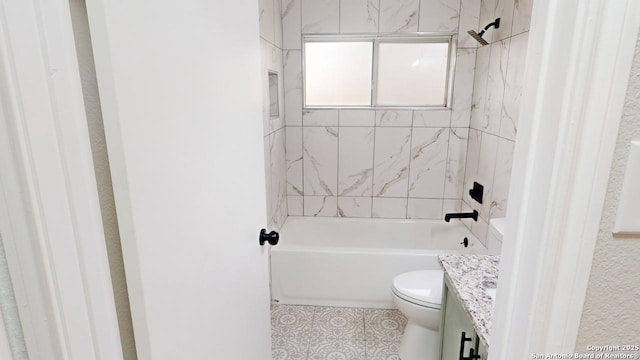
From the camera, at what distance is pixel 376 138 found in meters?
3.04

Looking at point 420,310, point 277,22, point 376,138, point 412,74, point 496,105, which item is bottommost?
point 420,310

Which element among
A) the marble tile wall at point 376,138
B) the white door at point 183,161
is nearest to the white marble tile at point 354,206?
the marble tile wall at point 376,138

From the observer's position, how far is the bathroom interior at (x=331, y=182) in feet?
1.95

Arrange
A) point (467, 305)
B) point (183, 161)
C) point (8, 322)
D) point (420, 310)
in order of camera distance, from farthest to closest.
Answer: point (420, 310) → point (467, 305) → point (183, 161) → point (8, 322)

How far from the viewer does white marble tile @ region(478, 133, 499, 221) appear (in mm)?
2508

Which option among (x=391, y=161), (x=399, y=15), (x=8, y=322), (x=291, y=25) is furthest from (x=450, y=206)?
(x=8, y=322)

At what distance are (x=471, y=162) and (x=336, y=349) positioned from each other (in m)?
1.73

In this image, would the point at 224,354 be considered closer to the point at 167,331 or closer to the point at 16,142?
the point at 167,331

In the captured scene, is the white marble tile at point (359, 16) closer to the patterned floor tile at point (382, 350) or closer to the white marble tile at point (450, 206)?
the white marble tile at point (450, 206)

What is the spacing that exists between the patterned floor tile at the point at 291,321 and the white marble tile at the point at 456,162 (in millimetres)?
1508

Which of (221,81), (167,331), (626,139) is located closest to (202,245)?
(167,331)

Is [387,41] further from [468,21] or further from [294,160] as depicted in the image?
[294,160]

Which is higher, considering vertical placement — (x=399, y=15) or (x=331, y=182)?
(x=399, y=15)

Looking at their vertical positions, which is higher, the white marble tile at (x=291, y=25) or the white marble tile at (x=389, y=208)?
the white marble tile at (x=291, y=25)
